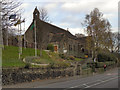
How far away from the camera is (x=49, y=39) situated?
163 feet

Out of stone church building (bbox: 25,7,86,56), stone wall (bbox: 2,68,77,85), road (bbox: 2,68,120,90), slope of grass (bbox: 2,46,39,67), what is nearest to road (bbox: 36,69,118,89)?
road (bbox: 2,68,120,90)

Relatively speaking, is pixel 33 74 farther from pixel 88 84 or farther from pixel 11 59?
pixel 88 84

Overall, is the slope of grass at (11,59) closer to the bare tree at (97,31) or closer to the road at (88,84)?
the road at (88,84)

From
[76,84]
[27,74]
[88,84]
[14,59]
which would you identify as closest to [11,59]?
[14,59]

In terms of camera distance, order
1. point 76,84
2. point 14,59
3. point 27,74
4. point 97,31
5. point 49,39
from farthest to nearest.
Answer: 1. point 49,39
2. point 97,31
3. point 14,59
4. point 27,74
5. point 76,84

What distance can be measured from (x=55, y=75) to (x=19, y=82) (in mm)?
7187

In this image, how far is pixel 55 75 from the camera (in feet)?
80.0

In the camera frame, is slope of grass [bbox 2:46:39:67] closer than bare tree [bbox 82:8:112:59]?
Yes

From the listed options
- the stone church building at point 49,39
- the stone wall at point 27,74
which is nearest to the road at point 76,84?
the stone wall at point 27,74

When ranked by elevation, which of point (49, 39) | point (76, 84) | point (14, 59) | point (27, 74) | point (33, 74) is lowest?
point (76, 84)

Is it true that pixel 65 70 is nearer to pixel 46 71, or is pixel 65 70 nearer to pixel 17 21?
pixel 46 71

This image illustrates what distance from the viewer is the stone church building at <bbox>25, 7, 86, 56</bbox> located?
3722 centimetres

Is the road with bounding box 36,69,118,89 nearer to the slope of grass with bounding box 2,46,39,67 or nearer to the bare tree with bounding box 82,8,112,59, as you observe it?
the slope of grass with bounding box 2,46,39,67

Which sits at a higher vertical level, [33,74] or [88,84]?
[33,74]
